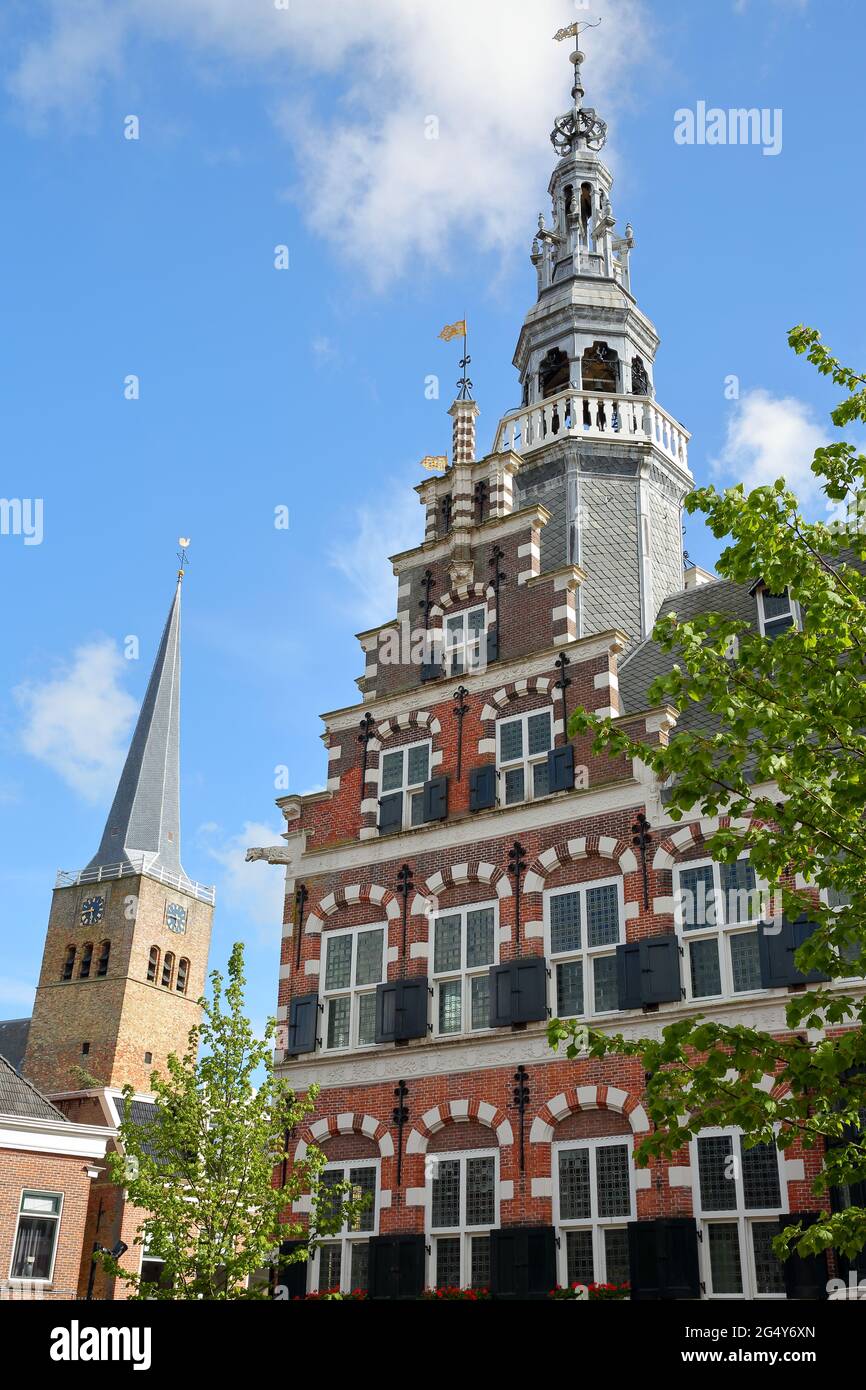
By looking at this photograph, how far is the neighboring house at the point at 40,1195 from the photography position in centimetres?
2669

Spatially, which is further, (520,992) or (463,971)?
(463,971)

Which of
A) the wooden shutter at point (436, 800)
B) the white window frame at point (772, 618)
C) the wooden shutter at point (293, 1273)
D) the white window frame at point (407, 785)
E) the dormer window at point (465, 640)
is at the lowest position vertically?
the wooden shutter at point (293, 1273)

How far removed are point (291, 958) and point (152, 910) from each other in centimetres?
4944

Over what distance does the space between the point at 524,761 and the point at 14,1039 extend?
197 feet

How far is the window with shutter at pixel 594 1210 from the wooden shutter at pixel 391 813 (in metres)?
6.83

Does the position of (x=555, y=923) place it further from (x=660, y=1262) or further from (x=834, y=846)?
(x=834, y=846)

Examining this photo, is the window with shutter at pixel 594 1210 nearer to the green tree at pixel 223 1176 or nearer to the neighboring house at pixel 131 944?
the green tree at pixel 223 1176

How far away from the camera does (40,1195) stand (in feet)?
89.7

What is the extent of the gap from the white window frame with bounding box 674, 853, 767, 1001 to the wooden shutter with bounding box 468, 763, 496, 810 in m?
3.90

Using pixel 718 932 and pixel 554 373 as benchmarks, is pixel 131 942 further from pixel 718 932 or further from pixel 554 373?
pixel 718 932

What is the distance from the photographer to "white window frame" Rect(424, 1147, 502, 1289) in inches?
746

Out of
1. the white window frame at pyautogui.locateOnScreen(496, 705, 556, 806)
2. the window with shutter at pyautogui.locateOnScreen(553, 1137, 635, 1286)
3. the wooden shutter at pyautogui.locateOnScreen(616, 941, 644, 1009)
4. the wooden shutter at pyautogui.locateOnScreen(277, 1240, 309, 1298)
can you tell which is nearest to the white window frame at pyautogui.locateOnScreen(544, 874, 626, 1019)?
the wooden shutter at pyautogui.locateOnScreen(616, 941, 644, 1009)

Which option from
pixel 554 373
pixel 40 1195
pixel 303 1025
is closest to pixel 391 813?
pixel 303 1025

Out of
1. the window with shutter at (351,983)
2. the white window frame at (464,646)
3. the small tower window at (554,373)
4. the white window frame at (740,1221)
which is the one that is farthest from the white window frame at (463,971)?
the small tower window at (554,373)
